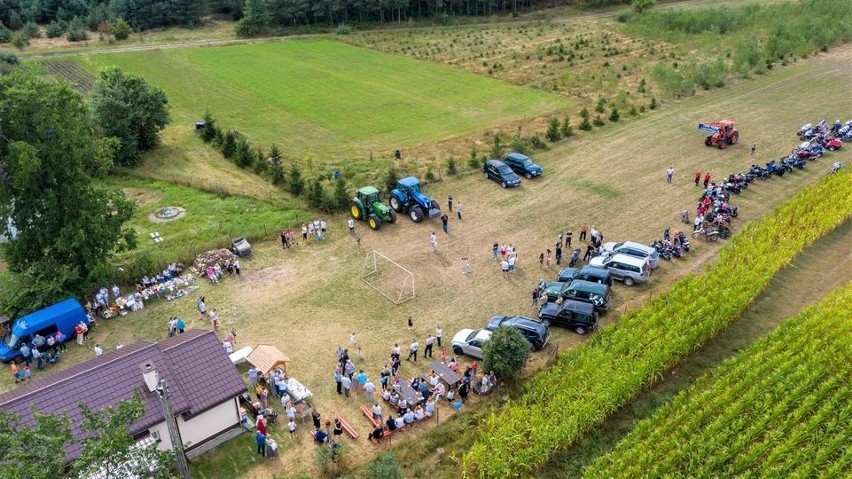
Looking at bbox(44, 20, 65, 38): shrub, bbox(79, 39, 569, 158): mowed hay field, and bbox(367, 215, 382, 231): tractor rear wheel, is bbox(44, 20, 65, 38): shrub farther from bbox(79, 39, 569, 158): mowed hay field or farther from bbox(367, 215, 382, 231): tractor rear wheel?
bbox(367, 215, 382, 231): tractor rear wheel

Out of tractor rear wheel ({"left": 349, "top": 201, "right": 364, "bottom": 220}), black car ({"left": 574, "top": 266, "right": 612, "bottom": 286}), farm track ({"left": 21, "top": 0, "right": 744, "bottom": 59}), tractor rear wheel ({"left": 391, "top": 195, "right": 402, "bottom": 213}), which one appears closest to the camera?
black car ({"left": 574, "top": 266, "right": 612, "bottom": 286})

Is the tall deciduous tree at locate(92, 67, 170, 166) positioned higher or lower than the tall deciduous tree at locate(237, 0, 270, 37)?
lower

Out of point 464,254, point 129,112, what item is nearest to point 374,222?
point 464,254

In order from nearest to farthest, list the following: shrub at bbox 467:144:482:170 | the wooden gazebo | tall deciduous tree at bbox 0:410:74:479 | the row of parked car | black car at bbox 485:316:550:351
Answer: tall deciduous tree at bbox 0:410:74:479 < the wooden gazebo < black car at bbox 485:316:550:351 < the row of parked car < shrub at bbox 467:144:482:170

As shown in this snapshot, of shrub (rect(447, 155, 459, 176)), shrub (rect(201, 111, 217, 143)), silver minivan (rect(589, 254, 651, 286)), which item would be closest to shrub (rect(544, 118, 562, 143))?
shrub (rect(447, 155, 459, 176))

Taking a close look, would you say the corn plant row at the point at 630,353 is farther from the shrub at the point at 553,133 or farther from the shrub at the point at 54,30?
the shrub at the point at 54,30

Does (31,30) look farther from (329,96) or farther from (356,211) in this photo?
(356,211)

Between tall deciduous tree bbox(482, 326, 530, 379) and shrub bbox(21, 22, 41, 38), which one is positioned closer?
tall deciduous tree bbox(482, 326, 530, 379)

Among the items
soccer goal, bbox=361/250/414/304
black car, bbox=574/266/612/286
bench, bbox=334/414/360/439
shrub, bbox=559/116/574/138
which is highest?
shrub, bbox=559/116/574/138
